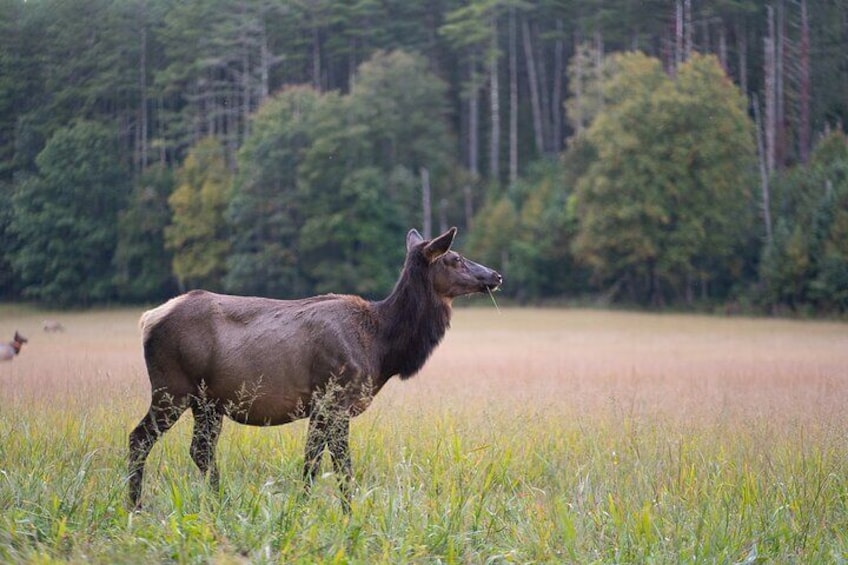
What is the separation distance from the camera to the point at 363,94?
93.6 feet

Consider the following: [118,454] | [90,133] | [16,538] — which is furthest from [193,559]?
[90,133]

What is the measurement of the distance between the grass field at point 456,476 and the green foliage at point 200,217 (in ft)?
11.4

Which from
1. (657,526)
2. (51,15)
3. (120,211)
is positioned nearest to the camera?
(657,526)

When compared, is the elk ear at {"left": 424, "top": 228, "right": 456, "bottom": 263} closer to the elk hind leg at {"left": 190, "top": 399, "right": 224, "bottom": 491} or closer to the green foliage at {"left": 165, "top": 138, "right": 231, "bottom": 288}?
the elk hind leg at {"left": 190, "top": 399, "right": 224, "bottom": 491}

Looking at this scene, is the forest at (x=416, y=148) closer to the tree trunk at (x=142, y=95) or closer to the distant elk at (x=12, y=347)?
the tree trunk at (x=142, y=95)

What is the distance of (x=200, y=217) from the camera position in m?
17.0

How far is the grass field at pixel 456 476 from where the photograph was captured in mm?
5398

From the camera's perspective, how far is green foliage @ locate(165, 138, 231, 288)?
16188 millimetres

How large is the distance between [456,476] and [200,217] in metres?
11.4

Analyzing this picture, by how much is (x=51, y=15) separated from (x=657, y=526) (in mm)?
11299

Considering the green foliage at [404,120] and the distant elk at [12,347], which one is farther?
the green foliage at [404,120]

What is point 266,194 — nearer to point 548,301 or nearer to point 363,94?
point 363,94

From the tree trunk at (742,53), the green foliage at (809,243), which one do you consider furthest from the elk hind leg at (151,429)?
the green foliage at (809,243)

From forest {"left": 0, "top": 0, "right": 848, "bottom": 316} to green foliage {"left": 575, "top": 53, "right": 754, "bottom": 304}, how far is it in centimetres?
12
